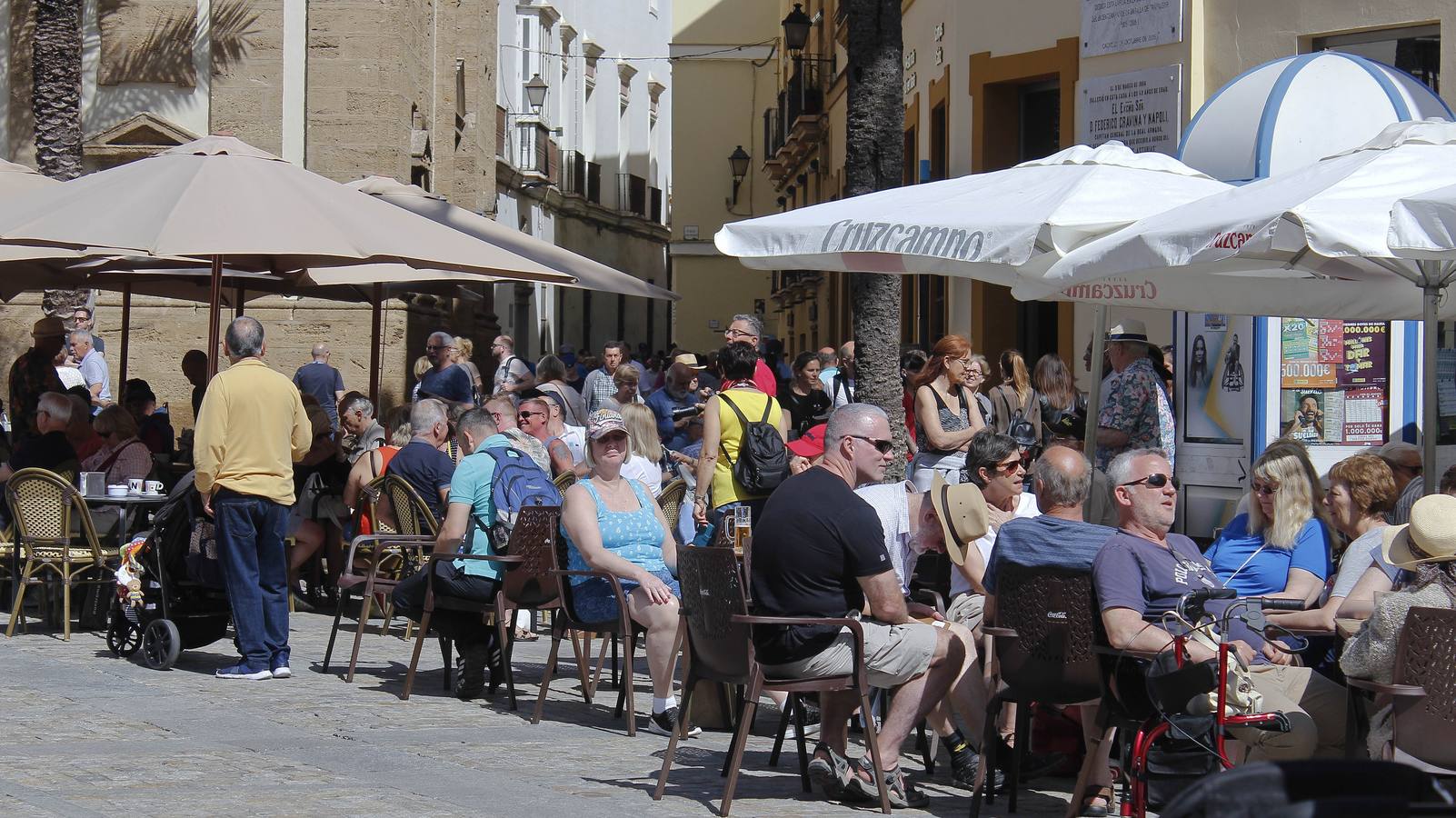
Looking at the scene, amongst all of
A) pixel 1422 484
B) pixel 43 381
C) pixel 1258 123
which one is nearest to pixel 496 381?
pixel 43 381

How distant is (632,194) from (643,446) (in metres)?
36.0

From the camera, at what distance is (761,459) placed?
355 inches

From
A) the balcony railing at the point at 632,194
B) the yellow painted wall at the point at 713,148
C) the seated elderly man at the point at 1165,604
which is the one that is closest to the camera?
the seated elderly man at the point at 1165,604

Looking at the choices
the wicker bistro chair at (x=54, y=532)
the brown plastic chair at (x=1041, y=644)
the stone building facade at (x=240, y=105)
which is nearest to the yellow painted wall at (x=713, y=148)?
the stone building facade at (x=240, y=105)

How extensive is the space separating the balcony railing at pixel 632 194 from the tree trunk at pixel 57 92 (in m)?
26.5

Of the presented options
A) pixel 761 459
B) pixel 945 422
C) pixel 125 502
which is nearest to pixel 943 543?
pixel 761 459

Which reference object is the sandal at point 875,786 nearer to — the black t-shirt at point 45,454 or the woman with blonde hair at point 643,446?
the woman with blonde hair at point 643,446

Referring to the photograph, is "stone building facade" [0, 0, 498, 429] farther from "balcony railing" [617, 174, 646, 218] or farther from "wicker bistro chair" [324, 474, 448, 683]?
"balcony railing" [617, 174, 646, 218]

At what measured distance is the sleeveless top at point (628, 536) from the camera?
316 inches

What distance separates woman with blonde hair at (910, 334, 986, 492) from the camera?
10.2 meters

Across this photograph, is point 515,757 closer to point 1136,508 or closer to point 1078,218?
point 1136,508

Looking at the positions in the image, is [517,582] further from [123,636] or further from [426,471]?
[123,636]

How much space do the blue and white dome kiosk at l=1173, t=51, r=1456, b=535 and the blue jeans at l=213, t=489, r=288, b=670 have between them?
5406 millimetres

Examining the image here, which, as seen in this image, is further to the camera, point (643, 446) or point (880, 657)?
point (643, 446)
